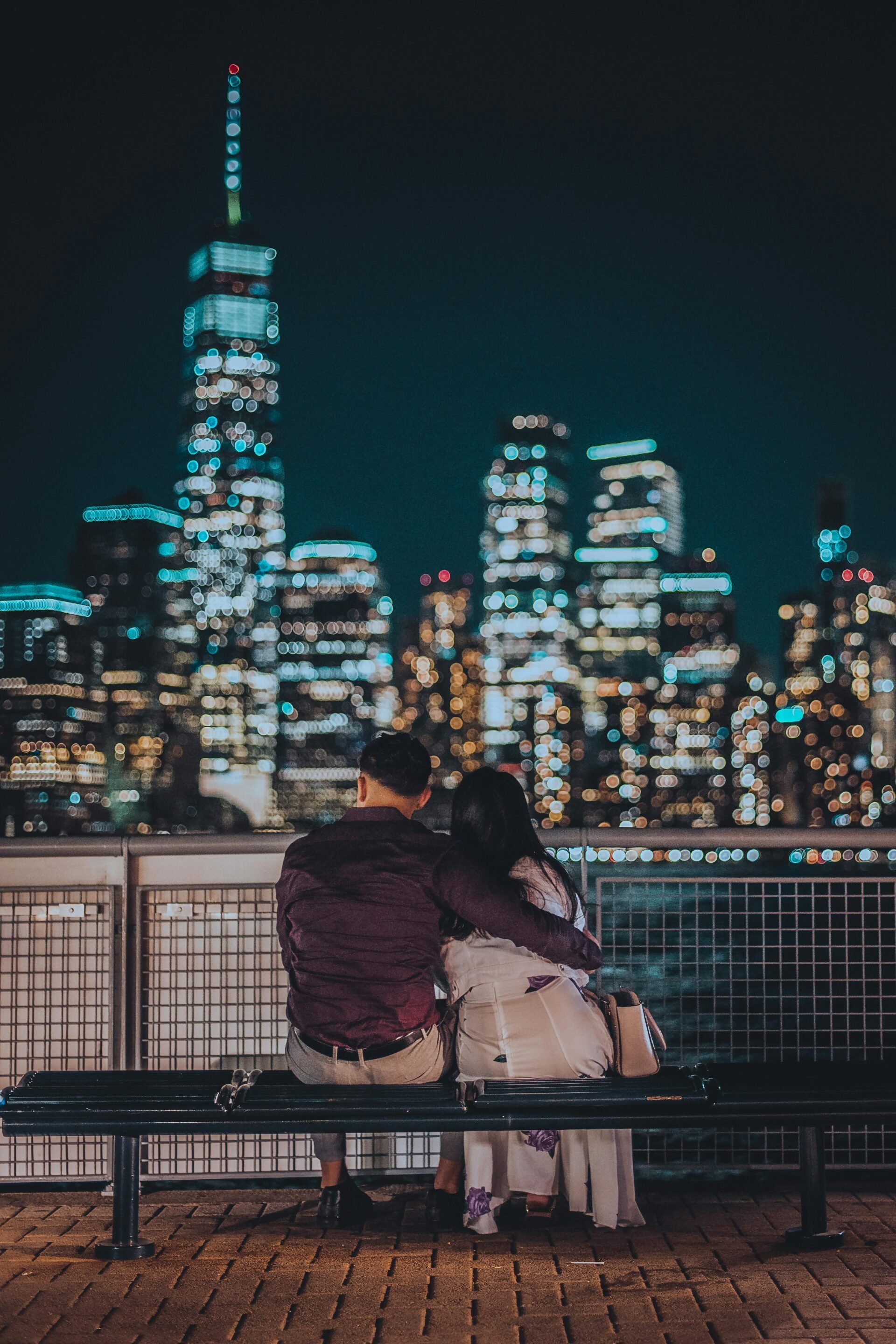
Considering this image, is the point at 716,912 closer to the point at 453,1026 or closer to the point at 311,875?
the point at 453,1026

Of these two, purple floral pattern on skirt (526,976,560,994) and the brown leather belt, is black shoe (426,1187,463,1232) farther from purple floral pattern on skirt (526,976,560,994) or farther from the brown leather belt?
purple floral pattern on skirt (526,976,560,994)

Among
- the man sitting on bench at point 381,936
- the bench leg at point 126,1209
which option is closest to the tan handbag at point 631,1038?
the man sitting on bench at point 381,936

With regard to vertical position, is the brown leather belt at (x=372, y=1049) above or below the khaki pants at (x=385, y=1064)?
above

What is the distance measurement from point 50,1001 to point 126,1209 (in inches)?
54.3

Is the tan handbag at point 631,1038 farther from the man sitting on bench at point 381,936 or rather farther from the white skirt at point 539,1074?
the man sitting on bench at point 381,936

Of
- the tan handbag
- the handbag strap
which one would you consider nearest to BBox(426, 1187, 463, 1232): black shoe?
the tan handbag

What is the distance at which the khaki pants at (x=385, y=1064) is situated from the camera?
5637 millimetres

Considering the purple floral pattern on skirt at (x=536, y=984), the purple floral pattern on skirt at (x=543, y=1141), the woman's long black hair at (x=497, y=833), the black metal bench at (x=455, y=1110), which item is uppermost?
the woman's long black hair at (x=497, y=833)

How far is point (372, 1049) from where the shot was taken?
5.65 meters

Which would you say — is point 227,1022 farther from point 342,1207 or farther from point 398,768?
point 398,768

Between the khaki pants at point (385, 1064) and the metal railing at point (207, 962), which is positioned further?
the metal railing at point (207, 962)

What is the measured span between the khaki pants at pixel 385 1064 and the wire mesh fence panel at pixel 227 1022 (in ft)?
2.43

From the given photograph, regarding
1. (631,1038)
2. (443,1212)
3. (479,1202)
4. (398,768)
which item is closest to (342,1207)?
(443,1212)

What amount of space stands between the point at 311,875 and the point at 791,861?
278cm
